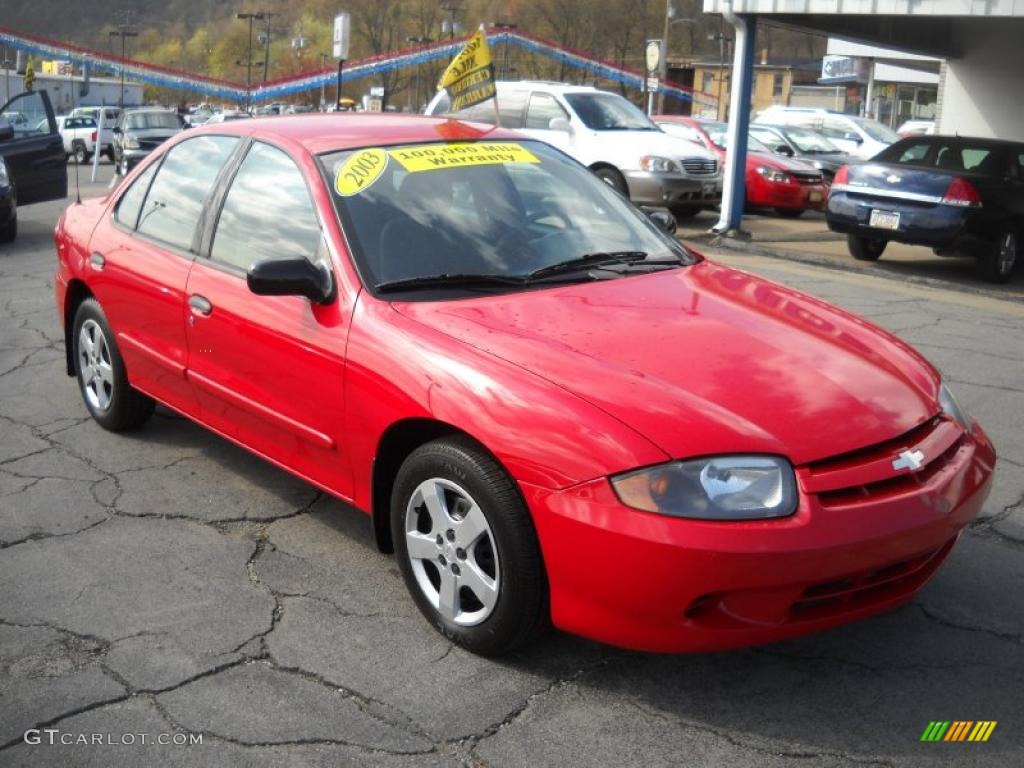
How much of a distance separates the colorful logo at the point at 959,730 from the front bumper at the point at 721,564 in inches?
13.0

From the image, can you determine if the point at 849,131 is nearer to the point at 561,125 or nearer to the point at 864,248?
the point at 561,125

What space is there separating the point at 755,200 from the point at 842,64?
38.7 m

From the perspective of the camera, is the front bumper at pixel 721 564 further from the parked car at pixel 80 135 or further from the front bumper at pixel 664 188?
the parked car at pixel 80 135

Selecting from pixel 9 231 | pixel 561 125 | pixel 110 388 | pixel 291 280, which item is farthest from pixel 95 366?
pixel 561 125

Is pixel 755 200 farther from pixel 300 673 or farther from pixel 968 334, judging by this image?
pixel 300 673

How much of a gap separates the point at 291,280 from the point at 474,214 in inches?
29.6

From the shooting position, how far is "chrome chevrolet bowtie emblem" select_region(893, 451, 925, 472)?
314 cm

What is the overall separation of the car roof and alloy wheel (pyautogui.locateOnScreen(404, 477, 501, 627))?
1.55 meters

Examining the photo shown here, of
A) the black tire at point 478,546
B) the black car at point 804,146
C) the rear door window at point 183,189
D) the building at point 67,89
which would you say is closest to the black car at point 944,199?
the black car at point 804,146

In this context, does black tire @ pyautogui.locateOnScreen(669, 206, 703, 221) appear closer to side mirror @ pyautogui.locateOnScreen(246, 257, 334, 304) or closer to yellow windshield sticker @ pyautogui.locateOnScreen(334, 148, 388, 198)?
yellow windshield sticker @ pyautogui.locateOnScreen(334, 148, 388, 198)

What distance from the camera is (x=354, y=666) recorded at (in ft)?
11.0

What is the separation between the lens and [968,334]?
8.20m

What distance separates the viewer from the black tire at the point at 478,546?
314 cm

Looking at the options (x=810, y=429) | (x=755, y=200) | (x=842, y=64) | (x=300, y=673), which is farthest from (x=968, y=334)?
(x=842, y=64)
